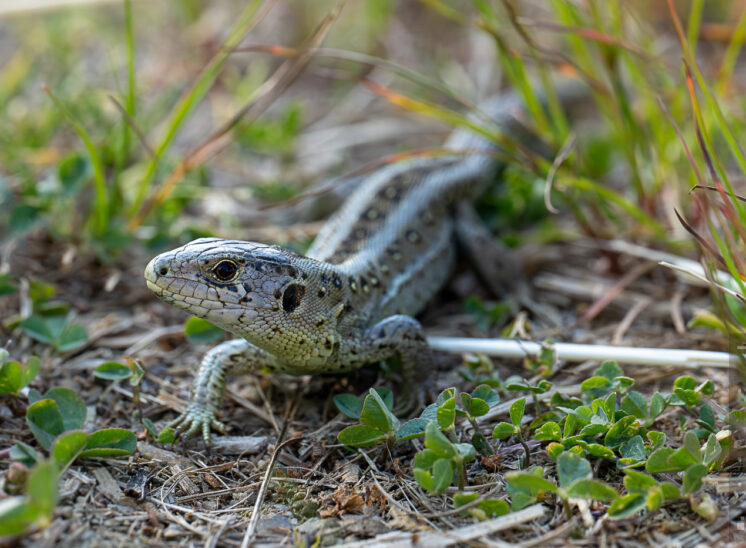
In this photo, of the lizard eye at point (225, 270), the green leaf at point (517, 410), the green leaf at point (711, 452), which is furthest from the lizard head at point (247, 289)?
the green leaf at point (711, 452)

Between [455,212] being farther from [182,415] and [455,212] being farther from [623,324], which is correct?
[182,415]

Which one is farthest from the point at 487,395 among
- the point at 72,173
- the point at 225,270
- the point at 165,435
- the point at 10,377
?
the point at 72,173

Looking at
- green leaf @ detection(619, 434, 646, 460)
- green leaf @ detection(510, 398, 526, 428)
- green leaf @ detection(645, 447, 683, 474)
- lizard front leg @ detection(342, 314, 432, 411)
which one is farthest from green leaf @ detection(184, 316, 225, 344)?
green leaf @ detection(645, 447, 683, 474)

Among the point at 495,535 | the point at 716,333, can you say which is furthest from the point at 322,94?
the point at 495,535

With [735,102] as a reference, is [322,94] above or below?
below

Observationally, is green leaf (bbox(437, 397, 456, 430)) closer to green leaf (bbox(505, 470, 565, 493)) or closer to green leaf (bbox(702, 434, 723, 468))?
green leaf (bbox(505, 470, 565, 493))

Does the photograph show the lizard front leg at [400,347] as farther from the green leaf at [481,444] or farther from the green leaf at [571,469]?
the green leaf at [571,469]

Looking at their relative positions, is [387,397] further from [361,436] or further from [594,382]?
[594,382]
